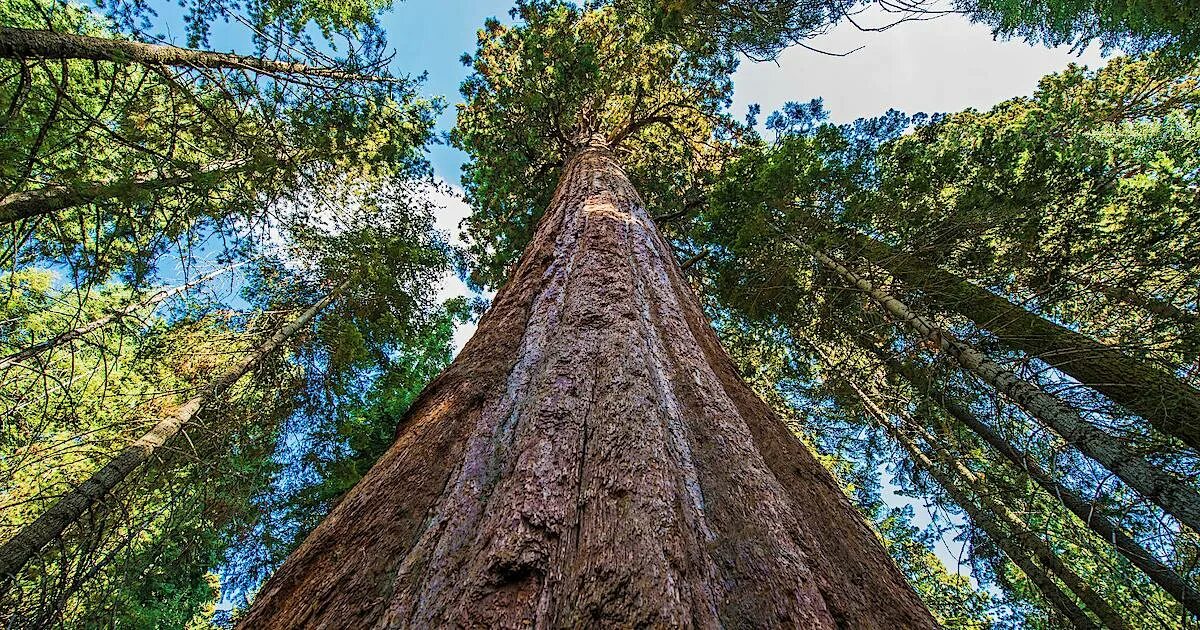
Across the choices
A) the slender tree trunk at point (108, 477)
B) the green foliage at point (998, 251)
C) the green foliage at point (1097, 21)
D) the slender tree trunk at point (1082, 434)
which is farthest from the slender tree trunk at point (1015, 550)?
the slender tree trunk at point (108, 477)

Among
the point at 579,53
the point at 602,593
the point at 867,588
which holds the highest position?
the point at 579,53

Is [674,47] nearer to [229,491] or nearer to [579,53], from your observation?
[579,53]

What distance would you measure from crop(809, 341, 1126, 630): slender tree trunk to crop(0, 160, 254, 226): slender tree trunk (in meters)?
6.75

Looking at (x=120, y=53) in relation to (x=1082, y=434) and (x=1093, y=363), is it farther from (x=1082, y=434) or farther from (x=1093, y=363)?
(x=1093, y=363)

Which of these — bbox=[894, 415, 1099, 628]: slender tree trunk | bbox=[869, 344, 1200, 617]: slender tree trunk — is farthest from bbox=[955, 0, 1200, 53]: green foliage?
bbox=[894, 415, 1099, 628]: slender tree trunk

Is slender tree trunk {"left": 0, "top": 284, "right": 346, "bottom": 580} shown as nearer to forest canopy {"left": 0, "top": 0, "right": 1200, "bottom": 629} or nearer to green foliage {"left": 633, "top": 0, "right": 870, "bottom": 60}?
forest canopy {"left": 0, "top": 0, "right": 1200, "bottom": 629}

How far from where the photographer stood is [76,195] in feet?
9.25

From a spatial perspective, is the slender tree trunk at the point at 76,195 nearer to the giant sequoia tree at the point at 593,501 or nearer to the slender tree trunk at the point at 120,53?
the slender tree trunk at the point at 120,53

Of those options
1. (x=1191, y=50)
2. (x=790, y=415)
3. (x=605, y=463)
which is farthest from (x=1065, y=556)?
(x=605, y=463)

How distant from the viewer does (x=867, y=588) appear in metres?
1.17

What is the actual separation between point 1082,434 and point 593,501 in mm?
4447

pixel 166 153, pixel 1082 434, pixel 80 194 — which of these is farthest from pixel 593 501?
pixel 166 153

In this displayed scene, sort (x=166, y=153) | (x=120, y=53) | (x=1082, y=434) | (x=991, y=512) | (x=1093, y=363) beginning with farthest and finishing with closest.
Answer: (x=991, y=512) < (x=166, y=153) < (x=1093, y=363) < (x=1082, y=434) < (x=120, y=53)

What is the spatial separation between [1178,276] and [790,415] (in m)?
5.42
